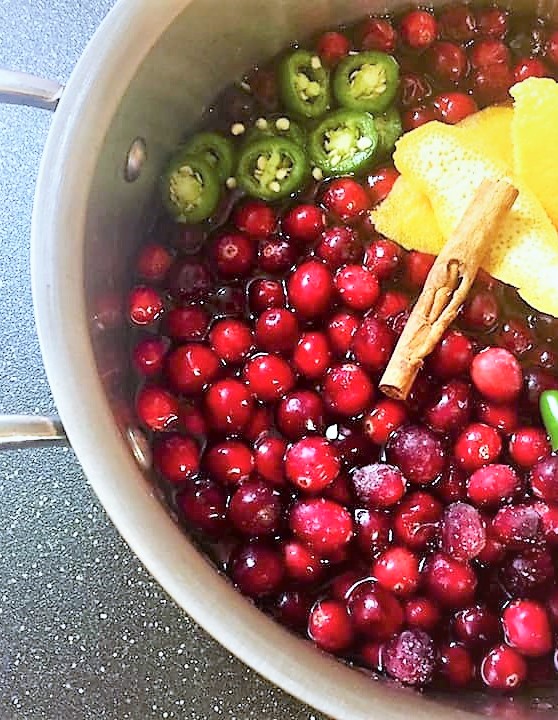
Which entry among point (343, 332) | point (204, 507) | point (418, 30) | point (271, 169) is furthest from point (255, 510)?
point (418, 30)

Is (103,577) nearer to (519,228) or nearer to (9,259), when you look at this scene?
(9,259)

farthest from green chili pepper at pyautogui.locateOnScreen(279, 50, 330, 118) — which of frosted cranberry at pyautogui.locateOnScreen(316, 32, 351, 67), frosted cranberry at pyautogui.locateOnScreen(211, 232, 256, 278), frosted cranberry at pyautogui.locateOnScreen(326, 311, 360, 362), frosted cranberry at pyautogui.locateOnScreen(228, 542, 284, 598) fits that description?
frosted cranberry at pyautogui.locateOnScreen(228, 542, 284, 598)

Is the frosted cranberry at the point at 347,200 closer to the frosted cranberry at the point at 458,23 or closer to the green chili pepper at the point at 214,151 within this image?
the green chili pepper at the point at 214,151

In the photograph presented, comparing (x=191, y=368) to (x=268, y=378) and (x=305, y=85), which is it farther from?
(x=305, y=85)

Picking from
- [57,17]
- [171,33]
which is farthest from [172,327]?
[57,17]

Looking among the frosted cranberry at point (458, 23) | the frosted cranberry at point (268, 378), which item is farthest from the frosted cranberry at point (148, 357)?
the frosted cranberry at point (458, 23)

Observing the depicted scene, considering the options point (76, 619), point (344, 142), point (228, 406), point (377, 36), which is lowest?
point (76, 619)

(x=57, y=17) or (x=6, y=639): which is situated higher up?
(x=57, y=17)
